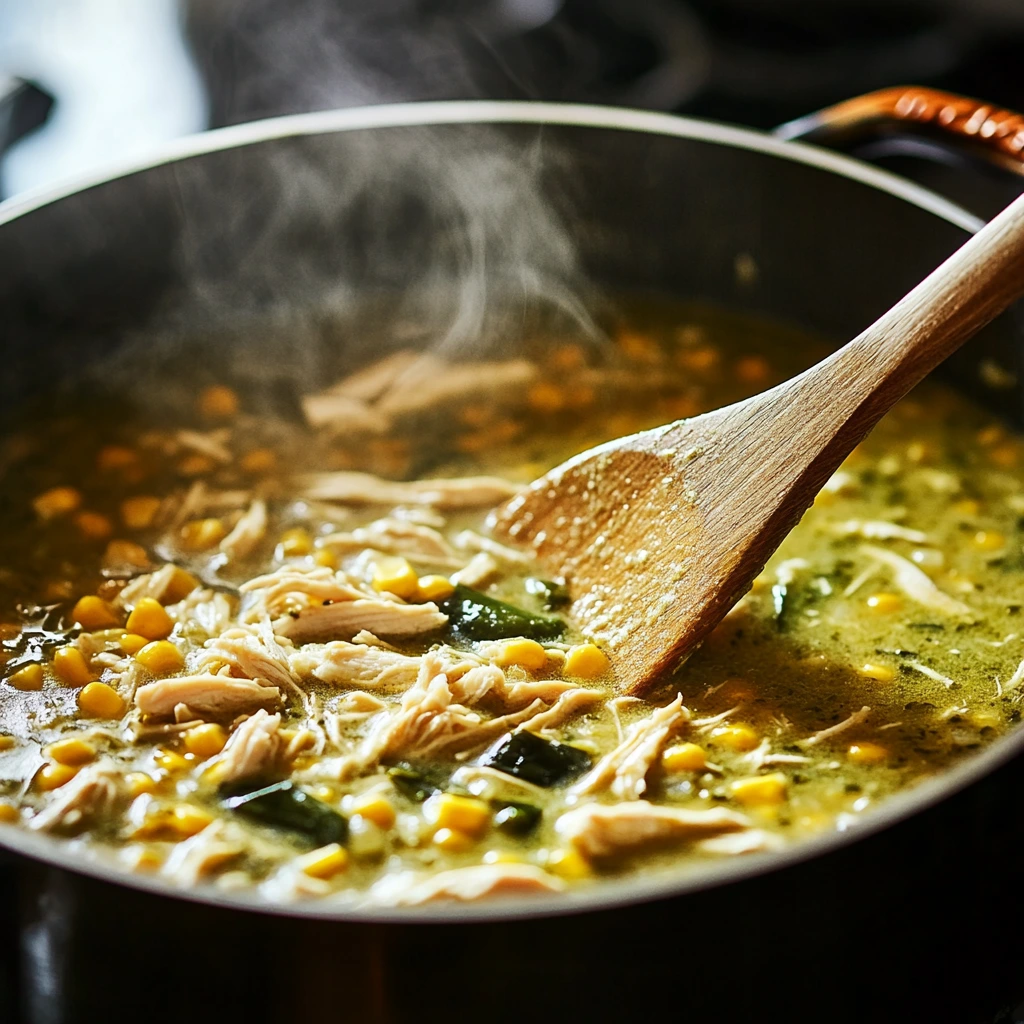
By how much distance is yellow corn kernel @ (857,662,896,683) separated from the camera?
81.4 inches

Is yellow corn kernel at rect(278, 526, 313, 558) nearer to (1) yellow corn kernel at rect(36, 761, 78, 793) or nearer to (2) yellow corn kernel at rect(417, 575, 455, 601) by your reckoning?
(2) yellow corn kernel at rect(417, 575, 455, 601)

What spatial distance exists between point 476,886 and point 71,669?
872mm

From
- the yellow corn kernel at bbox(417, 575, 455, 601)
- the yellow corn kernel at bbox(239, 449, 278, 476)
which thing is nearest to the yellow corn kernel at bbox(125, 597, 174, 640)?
the yellow corn kernel at bbox(417, 575, 455, 601)

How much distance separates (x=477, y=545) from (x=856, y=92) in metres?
2.16

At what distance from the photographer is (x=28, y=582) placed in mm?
2348

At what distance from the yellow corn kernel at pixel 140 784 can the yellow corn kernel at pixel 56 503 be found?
2.93 ft

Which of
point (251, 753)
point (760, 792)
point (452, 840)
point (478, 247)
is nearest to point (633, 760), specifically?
point (760, 792)

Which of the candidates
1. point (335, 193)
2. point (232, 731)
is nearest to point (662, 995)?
point (232, 731)

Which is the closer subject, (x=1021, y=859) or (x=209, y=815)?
(x=1021, y=859)

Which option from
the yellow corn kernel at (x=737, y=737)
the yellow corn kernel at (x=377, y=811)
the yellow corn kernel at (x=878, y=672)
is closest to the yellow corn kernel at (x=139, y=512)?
the yellow corn kernel at (x=377, y=811)

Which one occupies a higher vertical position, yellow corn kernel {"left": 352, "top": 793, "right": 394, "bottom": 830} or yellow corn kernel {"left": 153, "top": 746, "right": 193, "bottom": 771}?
yellow corn kernel {"left": 153, "top": 746, "right": 193, "bottom": 771}

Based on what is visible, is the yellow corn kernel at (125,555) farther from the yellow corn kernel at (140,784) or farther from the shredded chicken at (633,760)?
the shredded chicken at (633,760)

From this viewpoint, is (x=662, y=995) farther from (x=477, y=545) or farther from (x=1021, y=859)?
(x=477, y=545)

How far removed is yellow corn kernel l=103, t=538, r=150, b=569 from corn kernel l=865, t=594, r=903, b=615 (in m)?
1.37
